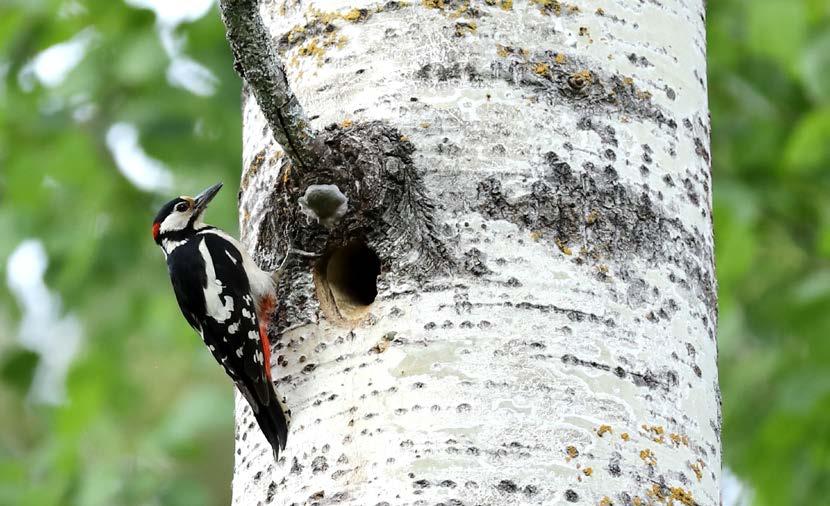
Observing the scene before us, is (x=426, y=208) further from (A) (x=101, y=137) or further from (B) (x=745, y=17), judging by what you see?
(A) (x=101, y=137)

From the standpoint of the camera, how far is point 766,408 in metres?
4.43

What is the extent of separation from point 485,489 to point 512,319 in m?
0.35

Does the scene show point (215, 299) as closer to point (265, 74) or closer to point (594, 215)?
point (265, 74)

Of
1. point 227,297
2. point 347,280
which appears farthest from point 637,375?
point 227,297

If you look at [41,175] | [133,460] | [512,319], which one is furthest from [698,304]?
[41,175]

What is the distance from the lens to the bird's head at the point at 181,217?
4.33 meters

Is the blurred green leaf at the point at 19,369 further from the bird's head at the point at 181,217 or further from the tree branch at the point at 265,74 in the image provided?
the tree branch at the point at 265,74

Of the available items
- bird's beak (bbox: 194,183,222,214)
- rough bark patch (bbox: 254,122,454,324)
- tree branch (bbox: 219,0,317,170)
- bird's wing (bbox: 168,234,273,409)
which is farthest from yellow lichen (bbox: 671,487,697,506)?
bird's beak (bbox: 194,183,222,214)

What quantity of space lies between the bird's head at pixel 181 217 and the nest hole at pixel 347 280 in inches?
55.3

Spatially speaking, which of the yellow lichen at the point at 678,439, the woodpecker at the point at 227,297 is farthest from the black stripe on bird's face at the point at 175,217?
the yellow lichen at the point at 678,439

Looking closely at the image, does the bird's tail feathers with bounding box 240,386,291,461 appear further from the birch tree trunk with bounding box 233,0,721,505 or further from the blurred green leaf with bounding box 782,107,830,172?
the blurred green leaf with bounding box 782,107,830,172

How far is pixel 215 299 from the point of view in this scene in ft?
11.8

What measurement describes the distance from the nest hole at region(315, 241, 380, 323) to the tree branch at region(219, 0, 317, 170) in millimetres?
306

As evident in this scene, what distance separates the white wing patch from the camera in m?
3.48
